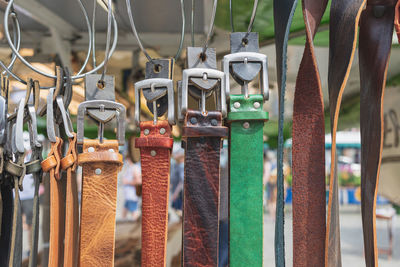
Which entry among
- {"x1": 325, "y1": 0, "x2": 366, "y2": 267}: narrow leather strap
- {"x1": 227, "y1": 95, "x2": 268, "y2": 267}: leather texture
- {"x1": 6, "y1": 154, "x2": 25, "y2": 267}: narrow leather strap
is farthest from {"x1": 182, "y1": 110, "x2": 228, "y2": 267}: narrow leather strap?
{"x1": 6, "y1": 154, "x2": 25, "y2": 267}: narrow leather strap

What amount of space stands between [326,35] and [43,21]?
32.2 inches

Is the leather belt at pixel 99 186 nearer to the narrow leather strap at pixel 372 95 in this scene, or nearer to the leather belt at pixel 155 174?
the leather belt at pixel 155 174

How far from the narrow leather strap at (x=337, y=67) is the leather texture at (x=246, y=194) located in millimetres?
92

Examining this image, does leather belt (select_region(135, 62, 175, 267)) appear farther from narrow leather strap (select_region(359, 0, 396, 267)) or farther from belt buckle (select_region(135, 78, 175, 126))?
narrow leather strap (select_region(359, 0, 396, 267))

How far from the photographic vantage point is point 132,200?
5.72 metres

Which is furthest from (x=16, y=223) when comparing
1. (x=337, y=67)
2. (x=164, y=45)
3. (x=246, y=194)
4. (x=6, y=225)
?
(x=164, y=45)

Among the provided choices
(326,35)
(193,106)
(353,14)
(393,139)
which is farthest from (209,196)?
(393,139)

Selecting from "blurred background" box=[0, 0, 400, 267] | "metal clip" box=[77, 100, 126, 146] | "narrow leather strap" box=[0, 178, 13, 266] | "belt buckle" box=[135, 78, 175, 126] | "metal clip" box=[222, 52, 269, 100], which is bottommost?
"narrow leather strap" box=[0, 178, 13, 266]

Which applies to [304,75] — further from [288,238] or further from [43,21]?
[43,21]

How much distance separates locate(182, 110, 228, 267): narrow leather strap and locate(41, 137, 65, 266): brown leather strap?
20 cm

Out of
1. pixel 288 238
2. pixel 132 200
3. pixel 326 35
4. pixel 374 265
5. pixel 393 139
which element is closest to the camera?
pixel 374 265

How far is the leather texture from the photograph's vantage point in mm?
515

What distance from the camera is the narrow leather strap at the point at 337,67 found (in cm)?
49

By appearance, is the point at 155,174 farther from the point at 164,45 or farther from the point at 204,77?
the point at 164,45
